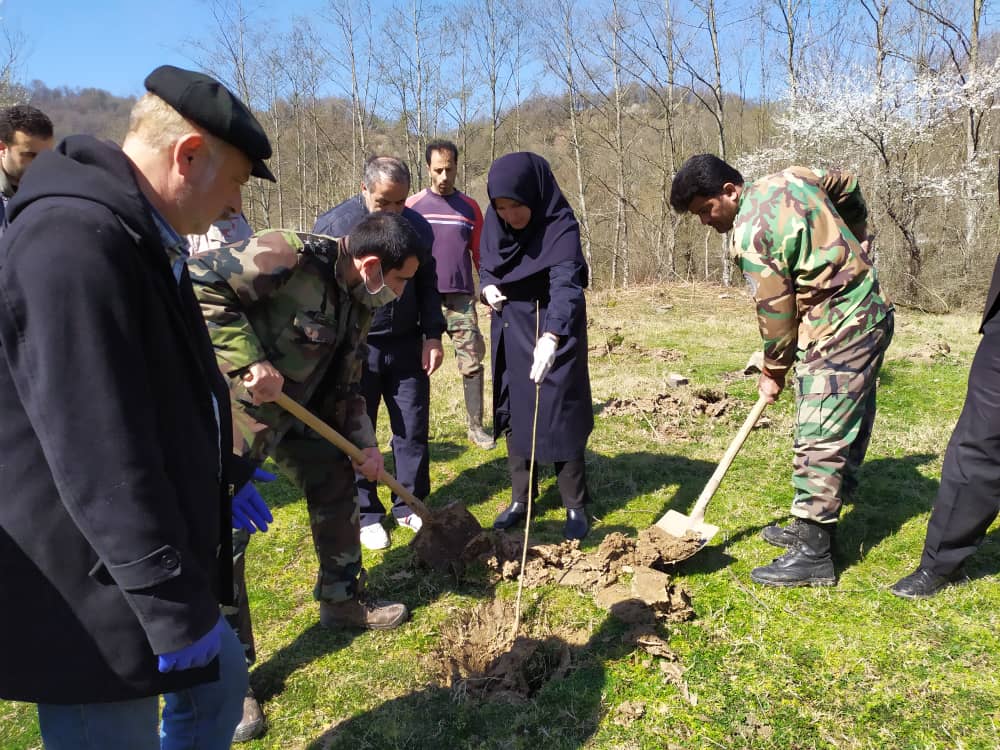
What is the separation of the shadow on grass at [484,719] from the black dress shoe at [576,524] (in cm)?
121

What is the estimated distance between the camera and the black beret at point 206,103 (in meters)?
1.34

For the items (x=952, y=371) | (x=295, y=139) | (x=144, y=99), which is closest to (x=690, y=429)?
(x=952, y=371)

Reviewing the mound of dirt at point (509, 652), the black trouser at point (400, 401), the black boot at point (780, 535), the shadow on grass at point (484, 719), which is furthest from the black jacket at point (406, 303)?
the black boot at point (780, 535)

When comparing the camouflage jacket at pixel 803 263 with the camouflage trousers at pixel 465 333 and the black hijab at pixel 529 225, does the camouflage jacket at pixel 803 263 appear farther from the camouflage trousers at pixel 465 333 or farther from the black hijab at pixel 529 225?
the camouflage trousers at pixel 465 333

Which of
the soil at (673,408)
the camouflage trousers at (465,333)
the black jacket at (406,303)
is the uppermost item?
the black jacket at (406,303)

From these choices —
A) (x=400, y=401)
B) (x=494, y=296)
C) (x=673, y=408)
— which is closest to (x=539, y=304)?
(x=494, y=296)

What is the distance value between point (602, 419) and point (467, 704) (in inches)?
149

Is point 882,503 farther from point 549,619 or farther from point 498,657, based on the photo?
point 498,657

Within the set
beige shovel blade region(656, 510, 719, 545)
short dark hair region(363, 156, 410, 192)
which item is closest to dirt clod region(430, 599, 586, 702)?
beige shovel blade region(656, 510, 719, 545)

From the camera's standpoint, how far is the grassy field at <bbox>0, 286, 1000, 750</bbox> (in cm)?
242

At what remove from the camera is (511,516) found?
4137 millimetres

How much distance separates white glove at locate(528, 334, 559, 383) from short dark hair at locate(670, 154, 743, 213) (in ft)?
3.35

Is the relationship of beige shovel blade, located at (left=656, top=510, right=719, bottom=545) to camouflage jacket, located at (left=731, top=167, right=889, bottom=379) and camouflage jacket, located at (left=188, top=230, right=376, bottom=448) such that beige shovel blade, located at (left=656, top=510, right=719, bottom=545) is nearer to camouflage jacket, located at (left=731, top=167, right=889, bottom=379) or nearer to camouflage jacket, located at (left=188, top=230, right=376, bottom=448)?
camouflage jacket, located at (left=731, top=167, right=889, bottom=379)

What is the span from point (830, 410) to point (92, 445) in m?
2.99
